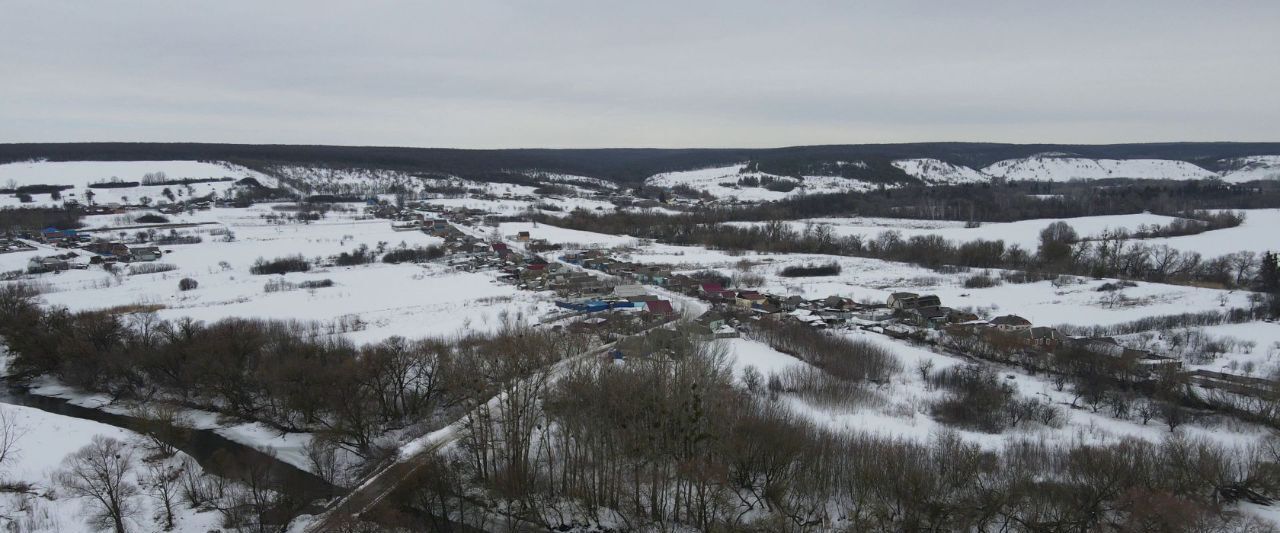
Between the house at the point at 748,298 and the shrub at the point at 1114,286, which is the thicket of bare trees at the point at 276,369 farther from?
the shrub at the point at 1114,286

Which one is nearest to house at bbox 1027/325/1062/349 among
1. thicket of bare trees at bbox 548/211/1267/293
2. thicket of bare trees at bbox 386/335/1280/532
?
thicket of bare trees at bbox 386/335/1280/532

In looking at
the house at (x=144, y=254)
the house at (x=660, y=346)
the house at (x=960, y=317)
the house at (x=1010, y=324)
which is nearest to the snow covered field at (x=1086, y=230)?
the house at (x=960, y=317)

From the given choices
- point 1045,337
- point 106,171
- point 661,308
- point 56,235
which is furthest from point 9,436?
point 106,171

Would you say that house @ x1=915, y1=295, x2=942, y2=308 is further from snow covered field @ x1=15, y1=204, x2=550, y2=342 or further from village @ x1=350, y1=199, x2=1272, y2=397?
snow covered field @ x1=15, y1=204, x2=550, y2=342

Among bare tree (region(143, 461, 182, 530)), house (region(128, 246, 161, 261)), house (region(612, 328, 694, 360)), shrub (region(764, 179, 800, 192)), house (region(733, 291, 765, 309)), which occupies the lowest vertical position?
bare tree (region(143, 461, 182, 530))

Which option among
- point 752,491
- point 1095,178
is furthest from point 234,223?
point 1095,178

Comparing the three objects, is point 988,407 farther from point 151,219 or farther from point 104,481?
point 151,219

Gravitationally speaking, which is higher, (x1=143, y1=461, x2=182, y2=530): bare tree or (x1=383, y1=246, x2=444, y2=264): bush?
(x1=383, y1=246, x2=444, y2=264): bush
